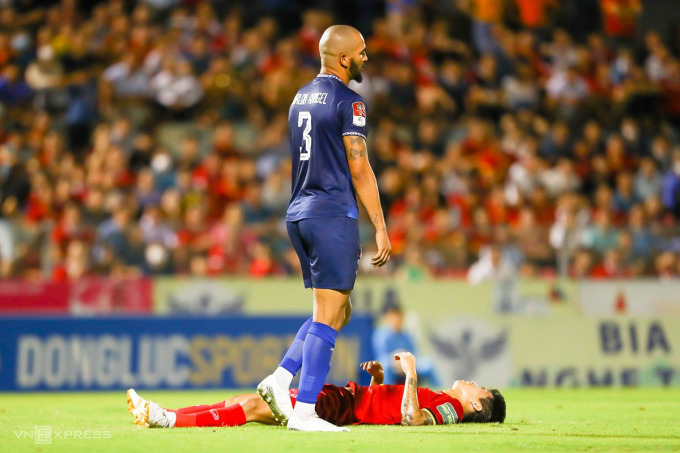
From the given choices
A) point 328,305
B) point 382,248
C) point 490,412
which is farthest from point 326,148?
point 490,412

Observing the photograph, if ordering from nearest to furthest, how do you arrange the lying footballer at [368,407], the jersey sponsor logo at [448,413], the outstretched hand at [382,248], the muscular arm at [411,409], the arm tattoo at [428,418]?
the outstretched hand at [382,248] < the lying footballer at [368,407] < the muscular arm at [411,409] < the arm tattoo at [428,418] < the jersey sponsor logo at [448,413]

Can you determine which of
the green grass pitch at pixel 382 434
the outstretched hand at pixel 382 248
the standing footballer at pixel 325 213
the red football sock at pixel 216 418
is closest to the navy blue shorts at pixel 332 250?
the standing footballer at pixel 325 213

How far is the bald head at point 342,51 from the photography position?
279 inches

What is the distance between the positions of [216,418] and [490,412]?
2066mm

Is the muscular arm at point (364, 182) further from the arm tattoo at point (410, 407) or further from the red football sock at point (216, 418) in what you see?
the red football sock at point (216, 418)

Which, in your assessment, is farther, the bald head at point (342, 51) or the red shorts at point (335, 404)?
the red shorts at point (335, 404)

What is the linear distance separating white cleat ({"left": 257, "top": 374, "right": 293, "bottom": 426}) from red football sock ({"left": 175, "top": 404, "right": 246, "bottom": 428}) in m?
0.37

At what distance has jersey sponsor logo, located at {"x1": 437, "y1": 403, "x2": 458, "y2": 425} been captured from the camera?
7.59 metres

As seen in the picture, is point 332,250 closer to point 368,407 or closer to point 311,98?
point 311,98

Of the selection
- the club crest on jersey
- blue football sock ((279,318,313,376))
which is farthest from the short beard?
blue football sock ((279,318,313,376))

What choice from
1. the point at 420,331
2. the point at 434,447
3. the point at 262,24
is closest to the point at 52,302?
the point at 420,331

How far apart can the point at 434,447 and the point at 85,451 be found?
6.48 ft

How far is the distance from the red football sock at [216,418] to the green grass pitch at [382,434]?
0.31ft

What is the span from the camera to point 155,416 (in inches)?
278
